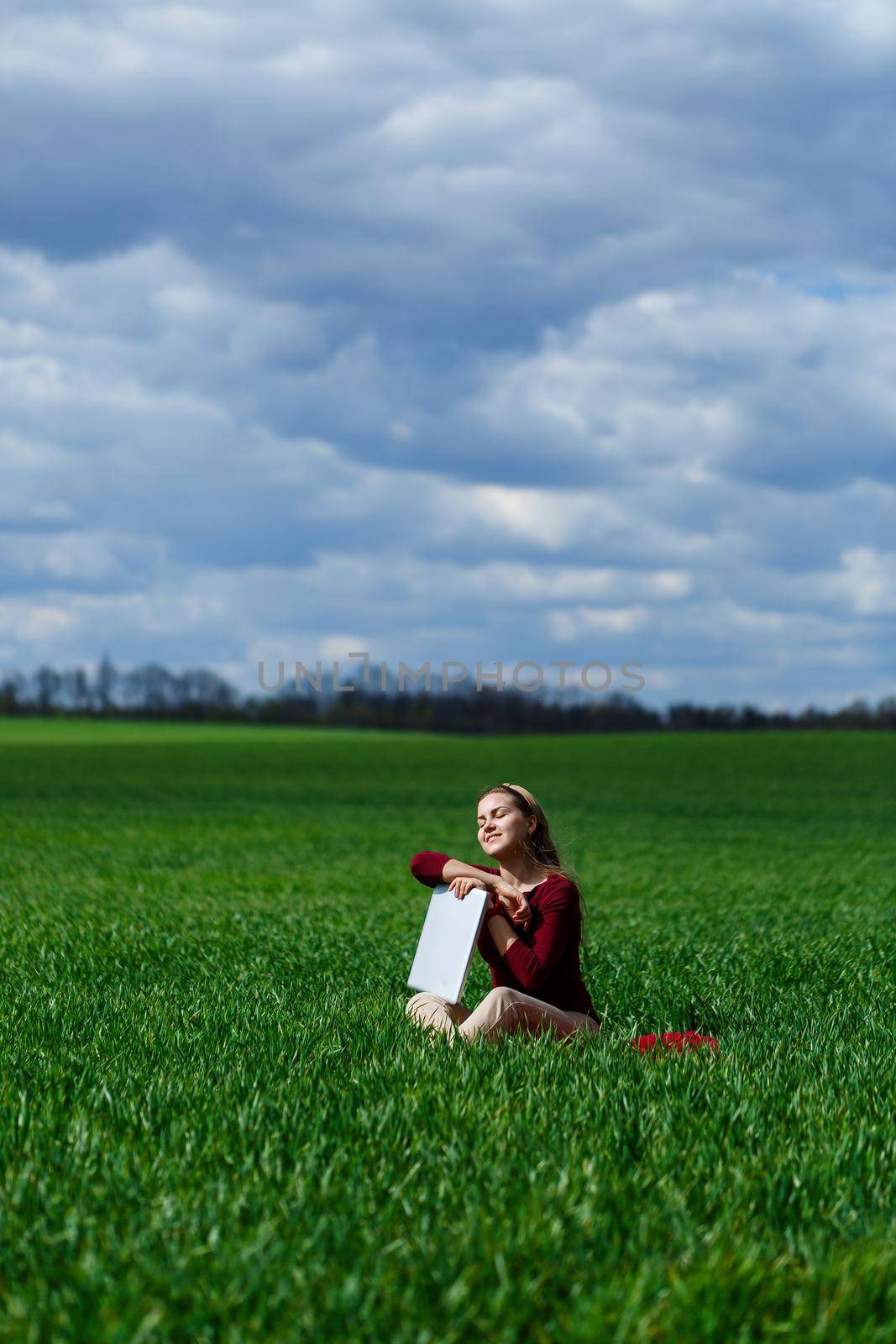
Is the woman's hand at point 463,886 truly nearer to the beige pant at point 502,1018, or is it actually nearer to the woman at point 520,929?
the woman at point 520,929

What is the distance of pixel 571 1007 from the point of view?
6.67m

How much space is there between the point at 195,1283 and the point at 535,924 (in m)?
3.32

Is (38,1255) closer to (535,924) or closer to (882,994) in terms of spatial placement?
(535,924)

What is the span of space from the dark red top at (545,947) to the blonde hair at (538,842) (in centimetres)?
10

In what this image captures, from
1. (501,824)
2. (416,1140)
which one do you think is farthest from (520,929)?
(416,1140)

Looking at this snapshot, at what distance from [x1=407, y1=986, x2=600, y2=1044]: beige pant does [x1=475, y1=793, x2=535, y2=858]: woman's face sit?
771 mm

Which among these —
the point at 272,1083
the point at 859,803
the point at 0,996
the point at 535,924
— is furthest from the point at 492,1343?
the point at 859,803

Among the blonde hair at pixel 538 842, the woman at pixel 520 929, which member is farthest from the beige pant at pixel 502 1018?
the blonde hair at pixel 538 842

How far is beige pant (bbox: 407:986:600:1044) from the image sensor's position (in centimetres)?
618

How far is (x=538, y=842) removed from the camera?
6.74 meters

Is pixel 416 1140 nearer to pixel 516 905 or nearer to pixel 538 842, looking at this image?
pixel 516 905

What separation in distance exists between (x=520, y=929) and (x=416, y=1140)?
2.11 m

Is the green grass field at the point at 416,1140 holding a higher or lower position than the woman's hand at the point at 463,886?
lower

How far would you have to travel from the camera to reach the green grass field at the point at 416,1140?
3443 millimetres
